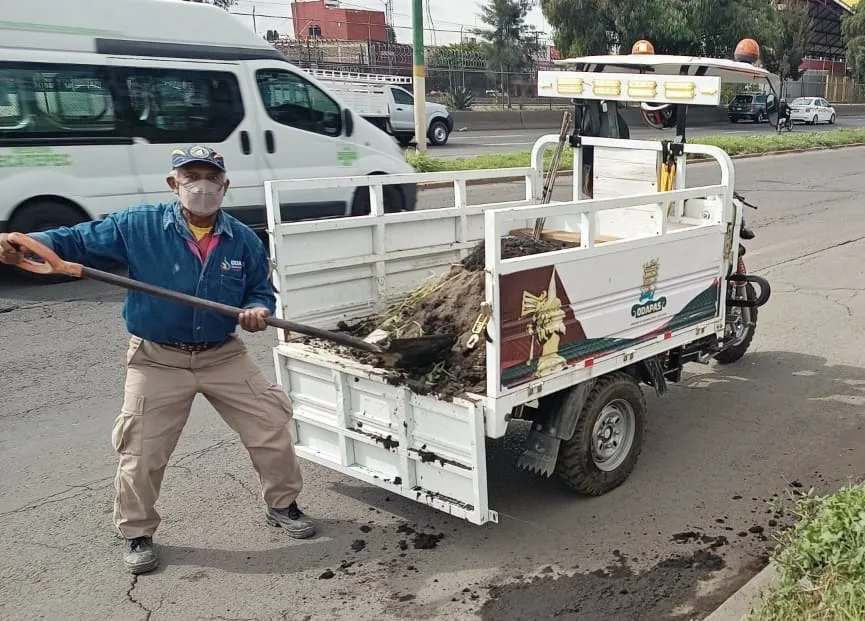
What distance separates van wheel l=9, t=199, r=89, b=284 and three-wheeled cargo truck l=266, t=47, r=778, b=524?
5.30m

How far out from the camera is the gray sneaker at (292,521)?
3.90 m

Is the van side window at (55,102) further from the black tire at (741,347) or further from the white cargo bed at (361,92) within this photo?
A: the white cargo bed at (361,92)

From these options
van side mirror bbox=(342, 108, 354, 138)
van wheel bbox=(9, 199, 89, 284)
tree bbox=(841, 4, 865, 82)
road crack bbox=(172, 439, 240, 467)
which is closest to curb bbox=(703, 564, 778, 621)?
road crack bbox=(172, 439, 240, 467)

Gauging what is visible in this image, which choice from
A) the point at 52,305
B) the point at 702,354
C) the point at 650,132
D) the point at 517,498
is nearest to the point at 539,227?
the point at 702,354

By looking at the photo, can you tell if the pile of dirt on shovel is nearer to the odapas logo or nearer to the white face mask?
the odapas logo

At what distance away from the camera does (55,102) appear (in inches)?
359

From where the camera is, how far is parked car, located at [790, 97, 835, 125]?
41.9 meters

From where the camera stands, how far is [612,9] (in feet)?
133

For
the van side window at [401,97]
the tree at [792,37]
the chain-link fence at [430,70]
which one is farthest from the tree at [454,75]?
the tree at [792,37]

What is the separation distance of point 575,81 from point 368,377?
2.69 meters

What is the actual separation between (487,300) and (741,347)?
3.59 m

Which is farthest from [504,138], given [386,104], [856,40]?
[856,40]

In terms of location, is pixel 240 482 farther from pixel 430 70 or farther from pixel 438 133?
pixel 430 70

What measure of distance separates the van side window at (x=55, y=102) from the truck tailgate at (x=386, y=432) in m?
6.16
